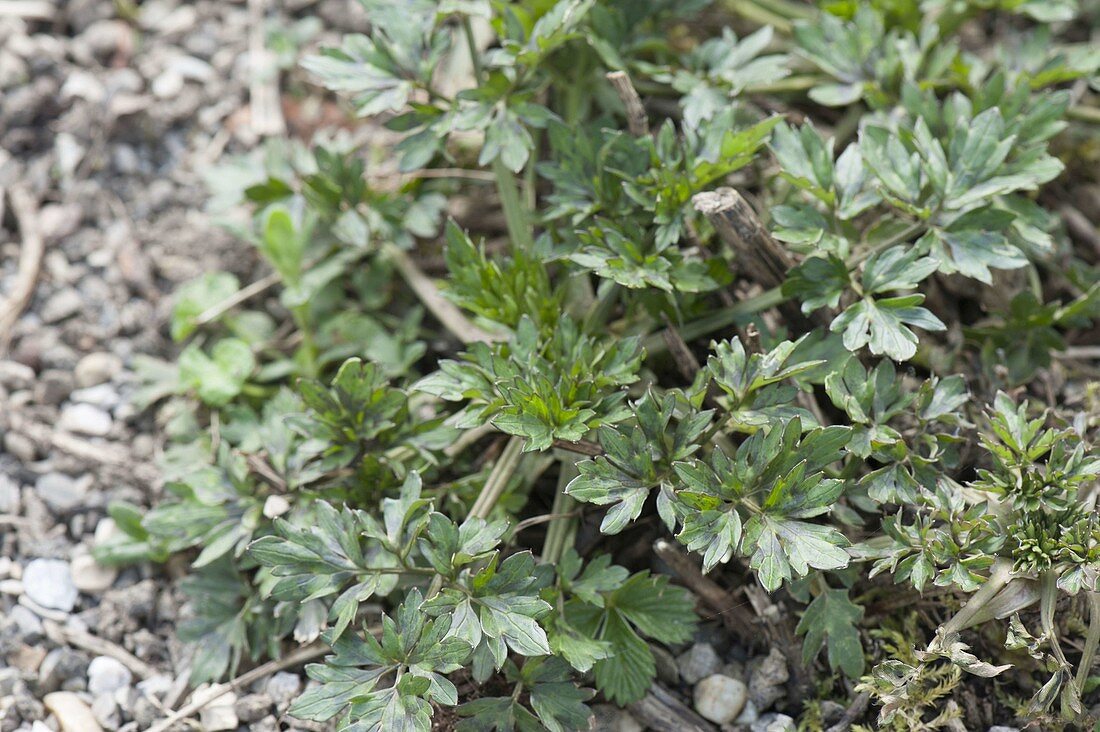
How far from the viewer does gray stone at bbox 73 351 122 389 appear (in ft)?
8.70

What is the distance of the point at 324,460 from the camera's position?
2.15 metres

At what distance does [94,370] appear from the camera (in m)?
2.65

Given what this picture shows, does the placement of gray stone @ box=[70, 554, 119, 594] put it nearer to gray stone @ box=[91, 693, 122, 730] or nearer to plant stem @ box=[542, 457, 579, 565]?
gray stone @ box=[91, 693, 122, 730]

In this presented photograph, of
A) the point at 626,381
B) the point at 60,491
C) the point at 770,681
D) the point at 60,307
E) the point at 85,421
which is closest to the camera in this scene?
the point at 626,381

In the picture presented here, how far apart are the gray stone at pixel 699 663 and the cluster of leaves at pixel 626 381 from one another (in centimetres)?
15

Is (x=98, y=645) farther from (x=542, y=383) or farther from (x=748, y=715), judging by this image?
(x=748, y=715)

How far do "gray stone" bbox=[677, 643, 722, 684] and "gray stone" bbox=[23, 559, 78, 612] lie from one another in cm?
137

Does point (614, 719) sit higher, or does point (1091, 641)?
point (1091, 641)

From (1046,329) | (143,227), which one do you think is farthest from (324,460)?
(1046,329)

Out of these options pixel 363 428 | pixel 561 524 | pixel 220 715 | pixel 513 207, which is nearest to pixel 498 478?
pixel 561 524

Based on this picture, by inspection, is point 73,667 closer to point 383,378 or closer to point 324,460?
point 324,460

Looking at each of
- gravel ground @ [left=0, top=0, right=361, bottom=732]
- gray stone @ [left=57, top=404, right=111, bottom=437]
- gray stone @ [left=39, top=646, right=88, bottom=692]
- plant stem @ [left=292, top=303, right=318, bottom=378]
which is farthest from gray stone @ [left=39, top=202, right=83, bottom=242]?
gray stone @ [left=39, top=646, right=88, bottom=692]

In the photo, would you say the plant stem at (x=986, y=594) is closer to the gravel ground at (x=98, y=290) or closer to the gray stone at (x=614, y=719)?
the gray stone at (x=614, y=719)

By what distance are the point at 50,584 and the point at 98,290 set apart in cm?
84
